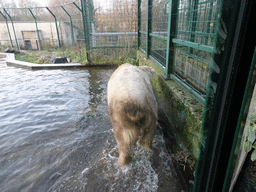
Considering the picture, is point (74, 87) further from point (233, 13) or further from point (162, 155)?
point (233, 13)

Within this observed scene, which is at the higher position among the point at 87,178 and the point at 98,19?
the point at 98,19

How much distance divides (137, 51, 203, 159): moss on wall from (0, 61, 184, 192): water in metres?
0.39

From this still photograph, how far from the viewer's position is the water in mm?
2396

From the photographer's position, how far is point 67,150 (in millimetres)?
3066

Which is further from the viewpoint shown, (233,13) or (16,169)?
(16,169)

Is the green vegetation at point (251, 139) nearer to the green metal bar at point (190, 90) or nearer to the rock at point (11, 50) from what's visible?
the green metal bar at point (190, 90)

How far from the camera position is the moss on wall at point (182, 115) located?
2.29 meters

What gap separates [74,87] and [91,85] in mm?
576

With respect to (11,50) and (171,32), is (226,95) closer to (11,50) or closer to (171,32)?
(171,32)

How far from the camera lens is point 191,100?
2.79 metres

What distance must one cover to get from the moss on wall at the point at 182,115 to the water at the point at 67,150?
15.5 inches

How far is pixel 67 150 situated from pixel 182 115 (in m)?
2.02

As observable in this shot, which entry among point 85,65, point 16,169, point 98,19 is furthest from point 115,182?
point 98,19

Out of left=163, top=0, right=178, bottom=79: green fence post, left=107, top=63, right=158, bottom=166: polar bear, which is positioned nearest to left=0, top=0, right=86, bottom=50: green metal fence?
left=163, top=0, right=178, bottom=79: green fence post
